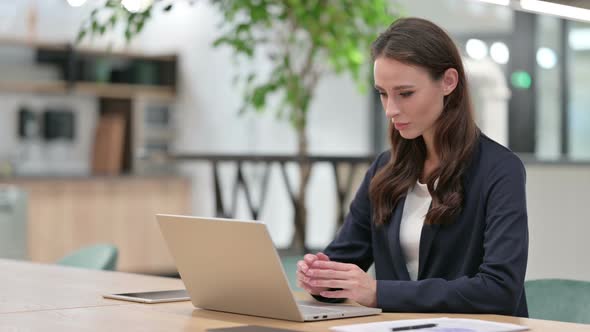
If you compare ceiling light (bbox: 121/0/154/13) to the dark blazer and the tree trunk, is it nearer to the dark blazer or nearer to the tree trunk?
the tree trunk

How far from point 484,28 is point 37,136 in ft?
13.5

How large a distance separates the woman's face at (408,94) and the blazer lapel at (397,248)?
0.23 metres

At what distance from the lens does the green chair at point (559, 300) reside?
2.31 m

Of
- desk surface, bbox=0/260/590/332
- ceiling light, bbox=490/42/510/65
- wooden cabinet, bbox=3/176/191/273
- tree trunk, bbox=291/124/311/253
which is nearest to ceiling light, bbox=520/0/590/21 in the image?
desk surface, bbox=0/260/590/332

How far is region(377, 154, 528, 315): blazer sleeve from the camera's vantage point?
2.12m

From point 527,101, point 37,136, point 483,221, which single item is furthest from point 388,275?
point 37,136

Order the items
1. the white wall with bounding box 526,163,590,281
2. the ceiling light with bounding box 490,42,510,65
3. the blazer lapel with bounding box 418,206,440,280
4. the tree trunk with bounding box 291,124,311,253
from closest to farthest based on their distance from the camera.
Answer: the blazer lapel with bounding box 418,206,440,280
the white wall with bounding box 526,163,590,281
the tree trunk with bounding box 291,124,311,253
the ceiling light with bounding box 490,42,510,65

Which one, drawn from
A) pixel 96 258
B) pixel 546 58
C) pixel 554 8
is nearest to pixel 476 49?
pixel 546 58

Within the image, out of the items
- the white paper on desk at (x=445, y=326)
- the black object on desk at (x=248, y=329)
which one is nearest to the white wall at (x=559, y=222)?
the white paper on desk at (x=445, y=326)

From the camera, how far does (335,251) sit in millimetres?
2592

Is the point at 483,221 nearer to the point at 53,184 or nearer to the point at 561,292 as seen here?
the point at 561,292

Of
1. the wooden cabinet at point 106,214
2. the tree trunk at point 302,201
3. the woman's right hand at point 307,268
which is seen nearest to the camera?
the woman's right hand at point 307,268

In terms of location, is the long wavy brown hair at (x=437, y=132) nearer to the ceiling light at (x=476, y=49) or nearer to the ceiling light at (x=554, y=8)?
the ceiling light at (x=554, y=8)

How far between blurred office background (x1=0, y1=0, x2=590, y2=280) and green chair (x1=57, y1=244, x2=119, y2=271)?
333 centimetres
